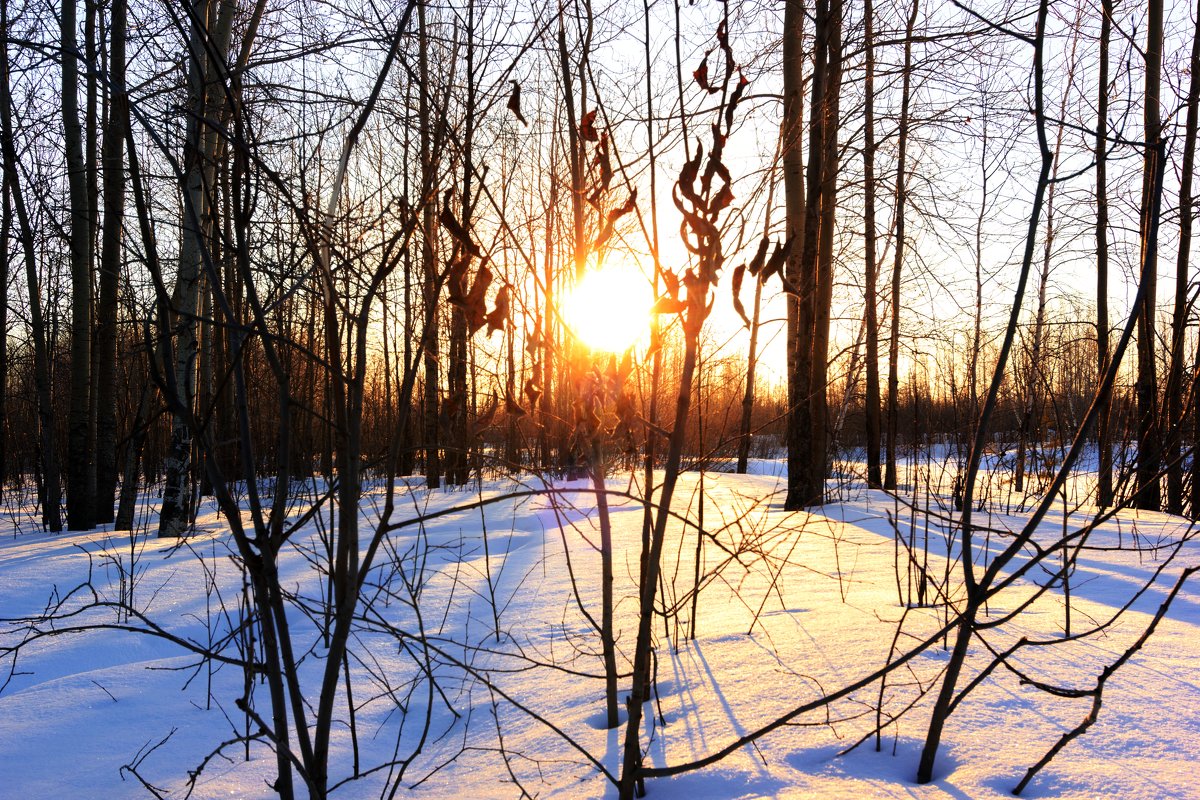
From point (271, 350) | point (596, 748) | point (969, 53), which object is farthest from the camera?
point (969, 53)

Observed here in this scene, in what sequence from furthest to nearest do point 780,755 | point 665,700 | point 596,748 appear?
point 665,700 → point 596,748 → point 780,755

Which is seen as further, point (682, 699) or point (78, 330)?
point (78, 330)

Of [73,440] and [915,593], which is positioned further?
[73,440]

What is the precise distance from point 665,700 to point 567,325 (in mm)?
1073

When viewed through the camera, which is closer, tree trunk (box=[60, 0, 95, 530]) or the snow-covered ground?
the snow-covered ground

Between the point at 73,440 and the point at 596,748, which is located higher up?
the point at 73,440

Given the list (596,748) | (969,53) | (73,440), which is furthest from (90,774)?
(73,440)

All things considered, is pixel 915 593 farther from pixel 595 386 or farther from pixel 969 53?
pixel 969 53

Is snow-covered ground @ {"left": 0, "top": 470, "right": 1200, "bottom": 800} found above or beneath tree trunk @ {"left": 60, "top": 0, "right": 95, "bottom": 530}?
beneath

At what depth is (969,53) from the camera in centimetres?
454

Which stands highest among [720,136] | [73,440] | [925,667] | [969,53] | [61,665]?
[969,53]

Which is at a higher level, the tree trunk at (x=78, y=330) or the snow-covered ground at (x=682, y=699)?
the tree trunk at (x=78, y=330)

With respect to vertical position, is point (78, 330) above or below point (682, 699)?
above

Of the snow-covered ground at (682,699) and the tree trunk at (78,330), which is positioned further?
the tree trunk at (78,330)
